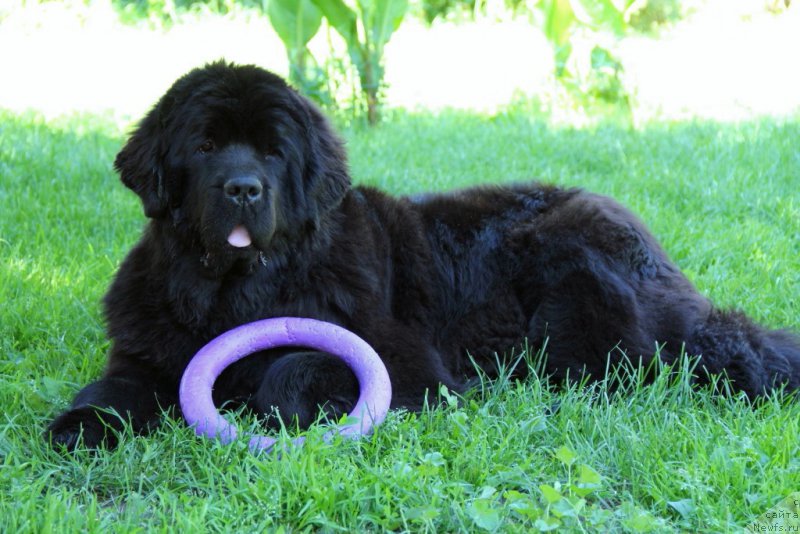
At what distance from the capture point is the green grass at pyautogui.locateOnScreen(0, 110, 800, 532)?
2.25m

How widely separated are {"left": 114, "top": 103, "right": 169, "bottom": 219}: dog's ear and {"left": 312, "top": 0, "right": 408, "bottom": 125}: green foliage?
438 cm

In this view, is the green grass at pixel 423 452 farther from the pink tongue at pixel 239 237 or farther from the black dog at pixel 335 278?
the pink tongue at pixel 239 237

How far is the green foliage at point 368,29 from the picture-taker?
23.9 feet

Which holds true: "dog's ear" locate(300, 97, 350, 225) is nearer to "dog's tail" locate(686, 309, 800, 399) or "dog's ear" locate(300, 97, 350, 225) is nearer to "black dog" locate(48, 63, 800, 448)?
"black dog" locate(48, 63, 800, 448)

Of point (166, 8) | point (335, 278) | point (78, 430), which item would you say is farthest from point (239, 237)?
point (166, 8)

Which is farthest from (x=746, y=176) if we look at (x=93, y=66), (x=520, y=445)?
(x=93, y=66)

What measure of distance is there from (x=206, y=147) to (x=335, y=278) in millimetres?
657

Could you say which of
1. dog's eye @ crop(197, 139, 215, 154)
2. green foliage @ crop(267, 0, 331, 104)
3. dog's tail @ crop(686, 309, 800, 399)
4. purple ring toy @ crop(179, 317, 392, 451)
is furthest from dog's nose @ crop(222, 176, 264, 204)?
green foliage @ crop(267, 0, 331, 104)

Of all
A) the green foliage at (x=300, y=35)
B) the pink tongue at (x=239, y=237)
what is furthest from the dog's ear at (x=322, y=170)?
the green foliage at (x=300, y=35)

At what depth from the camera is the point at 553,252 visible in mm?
3584

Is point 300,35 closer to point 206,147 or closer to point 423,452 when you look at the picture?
point 206,147

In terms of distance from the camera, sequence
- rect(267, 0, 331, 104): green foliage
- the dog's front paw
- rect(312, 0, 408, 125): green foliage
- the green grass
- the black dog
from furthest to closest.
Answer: rect(312, 0, 408, 125): green foliage, rect(267, 0, 331, 104): green foliage, the black dog, the dog's front paw, the green grass

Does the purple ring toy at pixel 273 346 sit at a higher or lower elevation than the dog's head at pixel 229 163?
lower

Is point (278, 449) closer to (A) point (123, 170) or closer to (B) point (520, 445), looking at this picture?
(B) point (520, 445)
